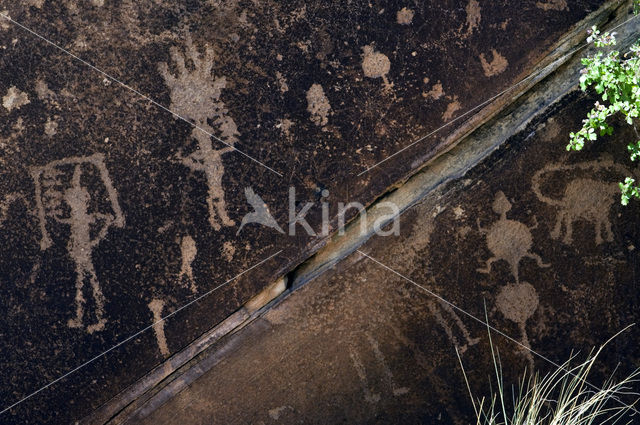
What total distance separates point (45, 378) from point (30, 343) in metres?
0.17

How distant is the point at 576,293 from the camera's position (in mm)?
2639

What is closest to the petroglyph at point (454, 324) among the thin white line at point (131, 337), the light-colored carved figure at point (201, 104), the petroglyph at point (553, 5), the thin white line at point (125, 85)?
the thin white line at point (131, 337)

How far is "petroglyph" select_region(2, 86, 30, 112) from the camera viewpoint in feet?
8.33

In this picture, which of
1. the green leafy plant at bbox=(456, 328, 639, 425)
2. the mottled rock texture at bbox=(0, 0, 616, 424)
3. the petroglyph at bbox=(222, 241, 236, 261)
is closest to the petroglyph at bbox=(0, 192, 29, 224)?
the mottled rock texture at bbox=(0, 0, 616, 424)

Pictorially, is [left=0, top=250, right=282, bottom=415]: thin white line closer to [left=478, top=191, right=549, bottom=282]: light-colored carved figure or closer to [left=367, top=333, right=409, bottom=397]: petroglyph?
[left=367, top=333, right=409, bottom=397]: petroglyph

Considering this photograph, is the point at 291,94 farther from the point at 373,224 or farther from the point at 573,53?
the point at 573,53

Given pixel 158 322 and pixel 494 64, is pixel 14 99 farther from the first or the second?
pixel 494 64

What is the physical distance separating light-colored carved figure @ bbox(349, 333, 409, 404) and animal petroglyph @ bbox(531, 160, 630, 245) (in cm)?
92

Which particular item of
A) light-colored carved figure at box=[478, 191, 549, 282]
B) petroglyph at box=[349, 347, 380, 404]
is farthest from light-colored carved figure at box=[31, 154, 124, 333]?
light-colored carved figure at box=[478, 191, 549, 282]

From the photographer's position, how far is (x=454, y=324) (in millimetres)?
2639

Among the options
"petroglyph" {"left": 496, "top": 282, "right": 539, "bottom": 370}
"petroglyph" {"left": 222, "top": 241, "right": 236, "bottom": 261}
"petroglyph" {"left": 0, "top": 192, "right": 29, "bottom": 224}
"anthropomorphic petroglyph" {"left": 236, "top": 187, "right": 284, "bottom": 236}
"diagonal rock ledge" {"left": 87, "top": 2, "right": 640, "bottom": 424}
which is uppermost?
"petroglyph" {"left": 0, "top": 192, "right": 29, "bottom": 224}

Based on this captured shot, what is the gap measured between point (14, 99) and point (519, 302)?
2362mm

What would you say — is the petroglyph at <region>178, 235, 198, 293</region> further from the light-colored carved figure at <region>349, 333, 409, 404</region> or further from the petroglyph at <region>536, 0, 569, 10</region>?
the petroglyph at <region>536, 0, 569, 10</region>

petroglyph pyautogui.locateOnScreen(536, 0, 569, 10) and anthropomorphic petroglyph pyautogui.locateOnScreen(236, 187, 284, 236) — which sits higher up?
petroglyph pyautogui.locateOnScreen(536, 0, 569, 10)
